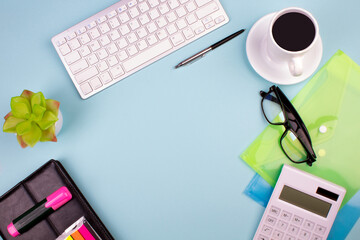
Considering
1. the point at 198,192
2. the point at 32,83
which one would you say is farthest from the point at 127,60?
the point at 198,192

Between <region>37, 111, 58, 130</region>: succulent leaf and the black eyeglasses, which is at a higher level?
<region>37, 111, 58, 130</region>: succulent leaf

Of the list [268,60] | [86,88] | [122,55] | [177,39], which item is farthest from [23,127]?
[268,60]

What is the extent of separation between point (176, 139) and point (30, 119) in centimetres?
33

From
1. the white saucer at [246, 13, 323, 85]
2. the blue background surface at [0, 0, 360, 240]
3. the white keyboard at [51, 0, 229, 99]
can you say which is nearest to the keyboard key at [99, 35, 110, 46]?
the white keyboard at [51, 0, 229, 99]

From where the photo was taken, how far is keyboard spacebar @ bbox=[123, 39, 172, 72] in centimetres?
74

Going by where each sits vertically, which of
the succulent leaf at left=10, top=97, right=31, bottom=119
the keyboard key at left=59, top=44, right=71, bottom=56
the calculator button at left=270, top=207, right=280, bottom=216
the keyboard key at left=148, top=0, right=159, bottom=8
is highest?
the keyboard key at left=59, top=44, right=71, bottom=56

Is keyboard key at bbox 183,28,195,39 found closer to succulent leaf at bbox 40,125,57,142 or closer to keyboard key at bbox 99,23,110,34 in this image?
keyboard key at bbox 99,23,110,34

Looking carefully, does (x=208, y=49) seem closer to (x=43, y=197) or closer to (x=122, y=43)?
(x=122, y=43)

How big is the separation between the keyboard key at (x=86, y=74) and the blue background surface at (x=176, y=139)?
0.04 m

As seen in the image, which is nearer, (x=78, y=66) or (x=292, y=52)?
(x=292, y=52)

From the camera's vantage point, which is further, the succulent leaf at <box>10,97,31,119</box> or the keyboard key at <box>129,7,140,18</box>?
the keyboard key at <box>129,7,140,18</box>

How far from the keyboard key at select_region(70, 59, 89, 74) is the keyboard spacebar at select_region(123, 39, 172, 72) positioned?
0.32ft

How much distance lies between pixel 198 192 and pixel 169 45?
14.4 inches

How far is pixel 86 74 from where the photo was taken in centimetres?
73
